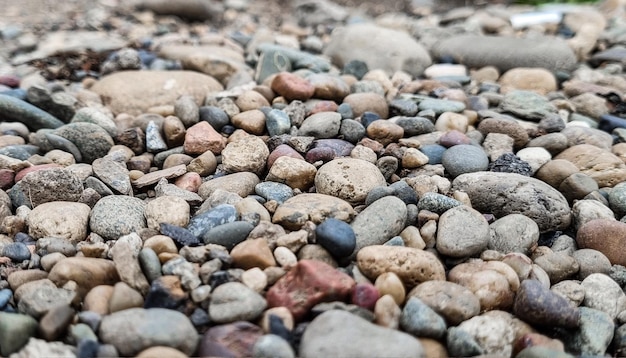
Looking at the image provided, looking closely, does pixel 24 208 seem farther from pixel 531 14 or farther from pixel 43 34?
pixel 531 14

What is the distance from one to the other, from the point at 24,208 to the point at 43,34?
3617 millimetres

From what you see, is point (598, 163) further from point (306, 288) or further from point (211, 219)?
point (211, 219)

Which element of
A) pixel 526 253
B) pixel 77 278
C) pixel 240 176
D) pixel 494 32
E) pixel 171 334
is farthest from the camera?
pixel 494 32

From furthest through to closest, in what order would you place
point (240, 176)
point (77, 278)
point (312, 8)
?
point (312, 8) < point (240, 176) < point (77, 278)

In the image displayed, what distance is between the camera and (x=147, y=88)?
3658 mm

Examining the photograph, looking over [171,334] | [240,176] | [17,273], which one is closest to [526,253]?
[240,176]

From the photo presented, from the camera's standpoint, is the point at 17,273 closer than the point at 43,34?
Yes

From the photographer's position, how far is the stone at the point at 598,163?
9.48 ft

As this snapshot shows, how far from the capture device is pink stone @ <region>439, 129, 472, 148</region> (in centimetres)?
300

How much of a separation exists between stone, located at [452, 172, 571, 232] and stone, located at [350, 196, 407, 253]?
455 mm

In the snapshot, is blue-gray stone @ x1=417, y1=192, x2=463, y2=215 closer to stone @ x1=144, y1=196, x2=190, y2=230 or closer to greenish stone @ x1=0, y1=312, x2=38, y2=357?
stone @ x1=144, y1=196, x2=190, y2=230

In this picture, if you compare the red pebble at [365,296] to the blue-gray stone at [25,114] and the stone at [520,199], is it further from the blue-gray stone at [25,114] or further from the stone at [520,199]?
the blue-gray stone at [25,114]

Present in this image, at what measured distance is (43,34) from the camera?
545 cm

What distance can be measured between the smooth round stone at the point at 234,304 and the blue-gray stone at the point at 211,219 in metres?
0.40
